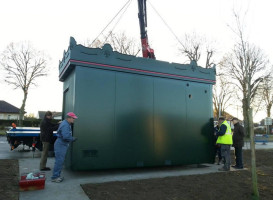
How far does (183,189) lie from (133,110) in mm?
2401

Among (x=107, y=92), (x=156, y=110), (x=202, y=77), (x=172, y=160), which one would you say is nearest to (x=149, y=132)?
(x=156, y=110)

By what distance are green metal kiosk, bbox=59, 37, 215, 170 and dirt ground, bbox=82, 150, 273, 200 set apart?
40.5 inches

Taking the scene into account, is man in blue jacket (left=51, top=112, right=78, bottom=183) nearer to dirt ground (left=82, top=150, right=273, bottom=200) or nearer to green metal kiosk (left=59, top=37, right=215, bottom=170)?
green metal kiosk (left=59, top=37, right=215, bottom=170)

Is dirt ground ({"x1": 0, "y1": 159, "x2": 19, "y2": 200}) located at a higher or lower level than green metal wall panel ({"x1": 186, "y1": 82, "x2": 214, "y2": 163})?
lower

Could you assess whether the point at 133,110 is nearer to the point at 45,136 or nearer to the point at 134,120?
the point at 134,120

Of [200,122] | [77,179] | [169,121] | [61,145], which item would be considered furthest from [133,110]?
[200,122]

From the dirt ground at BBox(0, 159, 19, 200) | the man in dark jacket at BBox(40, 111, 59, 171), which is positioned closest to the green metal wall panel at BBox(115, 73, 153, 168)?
the man in dark jacket at BBox(40, 111, 59, 171)

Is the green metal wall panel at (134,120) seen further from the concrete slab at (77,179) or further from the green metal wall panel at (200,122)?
the green metal wall panel at (200,122)

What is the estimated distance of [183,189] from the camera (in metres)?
4.45

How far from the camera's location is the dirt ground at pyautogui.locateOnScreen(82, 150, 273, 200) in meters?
3.97

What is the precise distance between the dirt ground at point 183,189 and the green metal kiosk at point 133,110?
3.38 feet

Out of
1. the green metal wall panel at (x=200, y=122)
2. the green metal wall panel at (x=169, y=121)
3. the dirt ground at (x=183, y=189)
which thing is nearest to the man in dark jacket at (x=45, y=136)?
the dirt ground at (x=183, y=189)

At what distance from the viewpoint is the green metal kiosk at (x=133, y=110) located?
550 centimetres

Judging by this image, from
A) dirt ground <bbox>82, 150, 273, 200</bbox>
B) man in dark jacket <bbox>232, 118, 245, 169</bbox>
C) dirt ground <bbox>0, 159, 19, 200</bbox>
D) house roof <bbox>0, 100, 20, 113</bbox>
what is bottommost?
dirt ground <bbox>82, 150, 273, 200</bbox>
